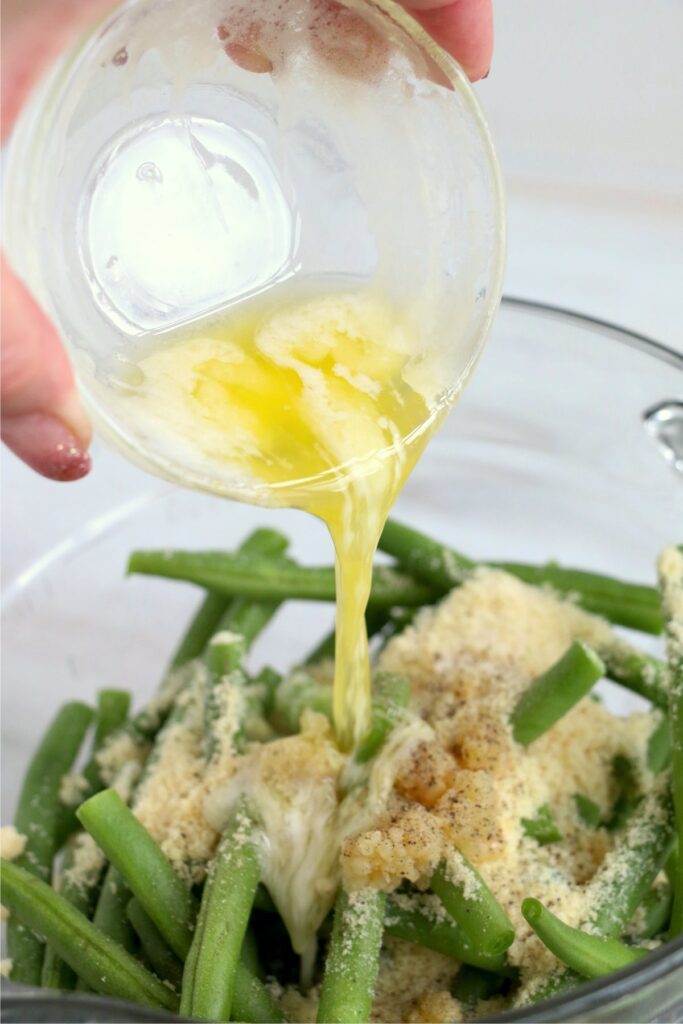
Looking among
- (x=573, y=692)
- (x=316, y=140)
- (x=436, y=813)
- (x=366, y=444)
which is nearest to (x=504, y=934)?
(x=436, y=813)

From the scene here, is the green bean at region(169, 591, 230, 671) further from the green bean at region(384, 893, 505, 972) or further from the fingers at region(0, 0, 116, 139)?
the fingers at region(0, 0, 116, 139)

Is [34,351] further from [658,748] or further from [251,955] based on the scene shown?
[658,748]

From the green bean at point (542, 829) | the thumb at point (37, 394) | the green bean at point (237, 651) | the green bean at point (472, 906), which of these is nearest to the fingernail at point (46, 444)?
the thumb at point (37, 394)

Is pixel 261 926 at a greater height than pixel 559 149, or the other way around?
pixel 559 149

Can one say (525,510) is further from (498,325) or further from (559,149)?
(559,149)

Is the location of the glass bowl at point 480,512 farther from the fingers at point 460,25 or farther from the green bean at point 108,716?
the fingers at point 460,25

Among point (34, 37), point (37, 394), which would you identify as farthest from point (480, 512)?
point (37, 394)
